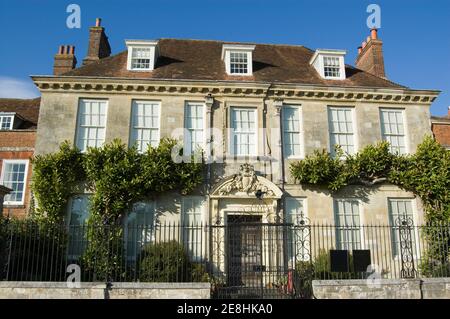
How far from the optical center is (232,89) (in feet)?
54.0

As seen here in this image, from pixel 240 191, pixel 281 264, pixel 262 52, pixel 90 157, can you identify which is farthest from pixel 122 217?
pixel 262 52

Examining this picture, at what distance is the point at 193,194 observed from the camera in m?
15.5

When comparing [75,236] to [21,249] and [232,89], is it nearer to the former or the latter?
[21,249]

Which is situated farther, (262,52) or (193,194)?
(262,52)

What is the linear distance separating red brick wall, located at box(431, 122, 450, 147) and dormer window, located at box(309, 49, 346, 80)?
15.3 feet

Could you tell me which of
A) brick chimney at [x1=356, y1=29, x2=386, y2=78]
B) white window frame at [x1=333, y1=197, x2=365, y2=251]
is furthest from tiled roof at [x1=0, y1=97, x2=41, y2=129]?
brick chimney at [x1=356, y1=29, x2=386, y2=78]

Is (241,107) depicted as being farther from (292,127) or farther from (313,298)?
(313,298)

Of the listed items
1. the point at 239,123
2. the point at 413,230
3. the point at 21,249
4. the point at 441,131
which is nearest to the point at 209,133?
the point at 239,123

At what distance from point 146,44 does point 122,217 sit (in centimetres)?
763

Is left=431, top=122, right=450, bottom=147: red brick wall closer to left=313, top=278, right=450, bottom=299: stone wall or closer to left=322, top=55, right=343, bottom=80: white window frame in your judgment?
left=322, top=55, right=343, bottom=80: white window frame

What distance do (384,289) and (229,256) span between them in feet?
17.4

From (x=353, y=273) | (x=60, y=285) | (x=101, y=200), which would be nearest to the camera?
(x=60, y=285)

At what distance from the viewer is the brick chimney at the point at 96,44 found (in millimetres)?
19355

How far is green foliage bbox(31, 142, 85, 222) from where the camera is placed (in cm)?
1466
